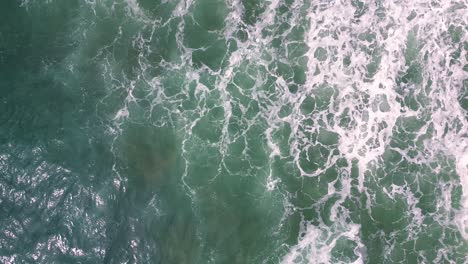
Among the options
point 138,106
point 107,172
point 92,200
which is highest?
point 138,106

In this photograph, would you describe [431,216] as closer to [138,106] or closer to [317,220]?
[317,220]

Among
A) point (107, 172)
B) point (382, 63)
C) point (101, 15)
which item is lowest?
point (107, 172)

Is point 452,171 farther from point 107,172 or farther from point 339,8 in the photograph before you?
point 107,172

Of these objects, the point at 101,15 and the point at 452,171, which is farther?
the point at 101,15

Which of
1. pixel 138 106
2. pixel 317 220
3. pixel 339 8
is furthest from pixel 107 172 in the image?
pixel 339 8

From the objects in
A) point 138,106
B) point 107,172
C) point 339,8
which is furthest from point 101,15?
point 339,8

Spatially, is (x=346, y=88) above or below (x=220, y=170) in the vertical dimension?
above
